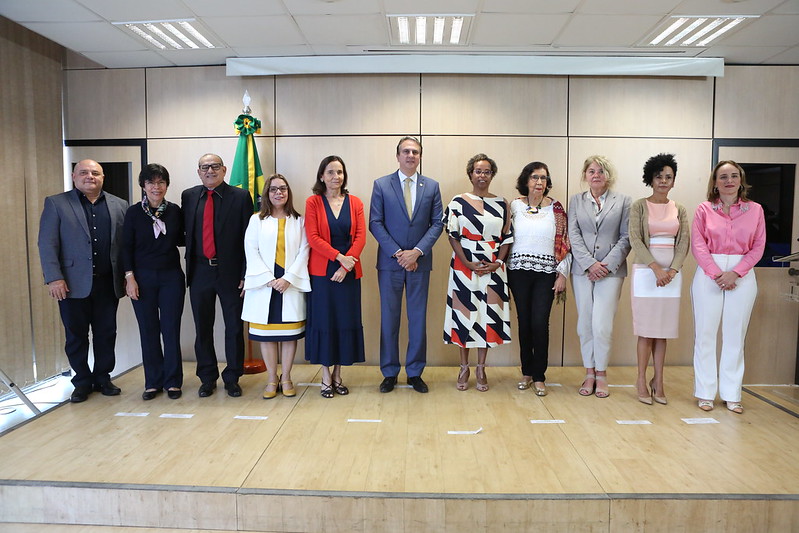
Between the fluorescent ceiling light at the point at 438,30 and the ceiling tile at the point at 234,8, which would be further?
the fluorescent ceiling light at the point at 438,30

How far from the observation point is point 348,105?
16.2ft

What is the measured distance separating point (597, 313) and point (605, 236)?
60 cm

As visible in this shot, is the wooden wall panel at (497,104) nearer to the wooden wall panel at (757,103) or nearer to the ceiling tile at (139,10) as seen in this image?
the wooden wall panel at (757,103)

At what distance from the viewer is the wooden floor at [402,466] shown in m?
2.56

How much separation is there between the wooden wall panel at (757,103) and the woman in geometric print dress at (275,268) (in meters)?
4.15

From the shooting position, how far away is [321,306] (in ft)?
12.6

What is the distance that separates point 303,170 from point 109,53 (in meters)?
2.04

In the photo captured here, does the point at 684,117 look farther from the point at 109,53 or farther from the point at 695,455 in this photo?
the point at 109,53

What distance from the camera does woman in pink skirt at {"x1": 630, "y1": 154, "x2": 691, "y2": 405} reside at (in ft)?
12.4

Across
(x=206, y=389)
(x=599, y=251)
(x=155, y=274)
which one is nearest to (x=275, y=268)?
(x=155, y=274)

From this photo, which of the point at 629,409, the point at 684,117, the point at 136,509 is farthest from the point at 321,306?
the point at 684,117

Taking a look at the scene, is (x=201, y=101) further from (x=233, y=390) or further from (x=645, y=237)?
(x=645, y=237)

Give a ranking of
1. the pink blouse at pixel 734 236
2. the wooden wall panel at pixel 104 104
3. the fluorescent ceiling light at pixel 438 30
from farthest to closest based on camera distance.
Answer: the wooden wall panel at pixel 104 104
the fluorescent ceiling light at pixel 438 30
the pink blouse at pixel 734 236

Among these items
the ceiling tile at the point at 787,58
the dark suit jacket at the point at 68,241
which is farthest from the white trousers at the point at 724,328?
the dark suit jacket at the point at 68,241
